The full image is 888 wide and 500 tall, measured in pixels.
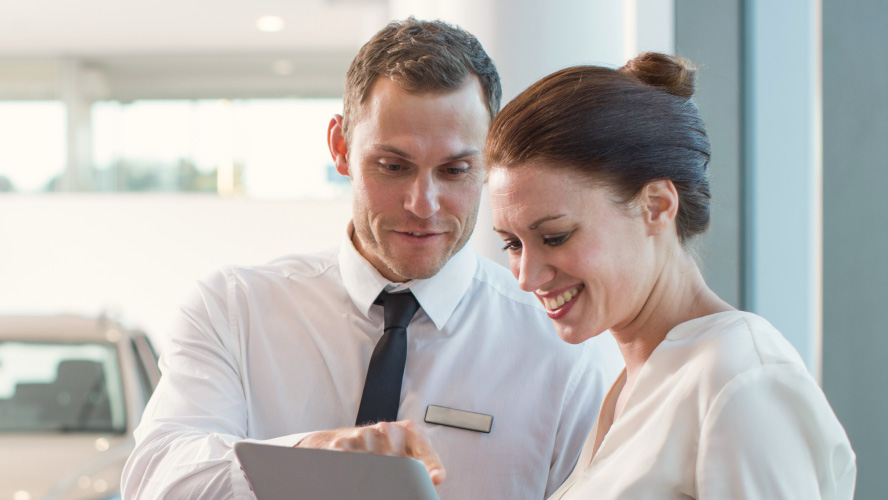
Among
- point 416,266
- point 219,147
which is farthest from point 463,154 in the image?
point 219,147

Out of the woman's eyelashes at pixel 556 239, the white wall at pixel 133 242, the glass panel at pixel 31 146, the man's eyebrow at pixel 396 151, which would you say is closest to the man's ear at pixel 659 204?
the woman's eyelashes at pixel 556 239

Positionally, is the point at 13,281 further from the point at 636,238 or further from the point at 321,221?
the point at 636,238

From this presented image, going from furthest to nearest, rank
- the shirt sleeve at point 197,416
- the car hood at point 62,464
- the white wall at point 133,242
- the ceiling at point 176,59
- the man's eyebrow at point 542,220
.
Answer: the white wall at point 133,242
the ceiling at point 176,59
the car hood at point 62,464
the shirt sleeve at point 197,416
the man's eyebrow at point 542,220

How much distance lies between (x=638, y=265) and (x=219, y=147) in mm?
6289

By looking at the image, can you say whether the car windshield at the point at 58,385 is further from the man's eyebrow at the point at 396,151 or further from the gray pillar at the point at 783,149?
the gray pillar at the point at 783,149

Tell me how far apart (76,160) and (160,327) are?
1600mm

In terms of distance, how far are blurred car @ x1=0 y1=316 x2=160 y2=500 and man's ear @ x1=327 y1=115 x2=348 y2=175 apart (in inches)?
77.2

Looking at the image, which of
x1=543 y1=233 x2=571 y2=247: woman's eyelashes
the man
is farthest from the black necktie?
x1=543 y1=233 x2=571 y2=247: woman's eyelashes

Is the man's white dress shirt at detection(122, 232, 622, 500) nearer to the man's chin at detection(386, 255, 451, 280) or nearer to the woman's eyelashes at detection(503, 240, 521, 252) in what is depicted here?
the man's chin at detection(386, 255, 451, 280)

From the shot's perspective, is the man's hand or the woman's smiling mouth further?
the woman's smiling mouth

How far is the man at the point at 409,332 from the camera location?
1.47 m

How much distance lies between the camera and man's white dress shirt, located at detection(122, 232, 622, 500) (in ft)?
4.79

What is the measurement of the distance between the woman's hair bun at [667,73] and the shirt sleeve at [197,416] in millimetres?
716

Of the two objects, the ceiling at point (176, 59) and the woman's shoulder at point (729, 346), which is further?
the ceiling at point (176, 59)
